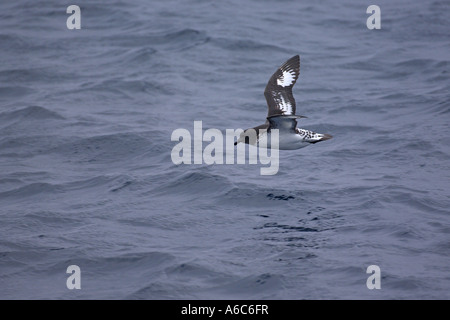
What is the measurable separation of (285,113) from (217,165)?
7.63ft

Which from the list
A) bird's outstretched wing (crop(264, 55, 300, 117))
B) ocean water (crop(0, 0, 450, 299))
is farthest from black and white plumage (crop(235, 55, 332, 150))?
ocean water (crop(0, 0, 450, 299))

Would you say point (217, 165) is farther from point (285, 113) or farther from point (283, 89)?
point (283, 89)

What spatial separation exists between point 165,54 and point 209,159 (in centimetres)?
692

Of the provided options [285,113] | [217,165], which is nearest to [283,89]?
[285,113]

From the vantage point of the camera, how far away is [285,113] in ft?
43.4

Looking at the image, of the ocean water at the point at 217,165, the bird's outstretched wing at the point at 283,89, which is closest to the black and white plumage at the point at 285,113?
the bird's outstretched wing at the point at 283,89

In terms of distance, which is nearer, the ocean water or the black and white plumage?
the ocean water

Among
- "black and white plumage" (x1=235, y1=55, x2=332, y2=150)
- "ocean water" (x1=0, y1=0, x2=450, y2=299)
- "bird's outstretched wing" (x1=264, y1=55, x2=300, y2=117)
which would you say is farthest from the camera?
"bird's outstretched wing" (x1=264, y1=55, x2=300, y2=117)

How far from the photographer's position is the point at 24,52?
2150cm

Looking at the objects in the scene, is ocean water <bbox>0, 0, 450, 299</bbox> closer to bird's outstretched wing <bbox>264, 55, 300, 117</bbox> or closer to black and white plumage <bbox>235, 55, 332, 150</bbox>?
black and white plumage <bbox>235, 55, 332, 150</bbox>

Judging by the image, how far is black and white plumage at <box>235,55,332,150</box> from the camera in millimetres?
12969
